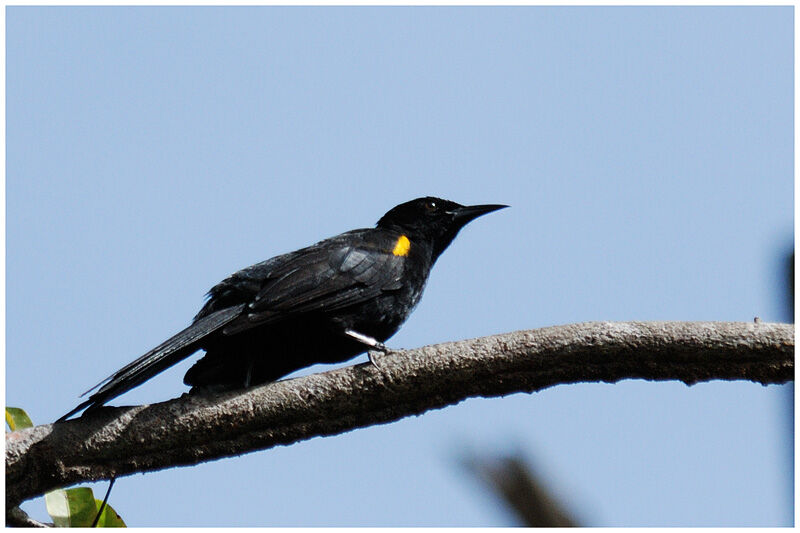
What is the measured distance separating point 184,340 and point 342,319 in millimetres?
1012

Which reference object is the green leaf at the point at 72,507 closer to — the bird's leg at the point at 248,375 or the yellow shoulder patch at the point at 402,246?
the bird's leg at the point at 248,375

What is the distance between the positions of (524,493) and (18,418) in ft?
10.5

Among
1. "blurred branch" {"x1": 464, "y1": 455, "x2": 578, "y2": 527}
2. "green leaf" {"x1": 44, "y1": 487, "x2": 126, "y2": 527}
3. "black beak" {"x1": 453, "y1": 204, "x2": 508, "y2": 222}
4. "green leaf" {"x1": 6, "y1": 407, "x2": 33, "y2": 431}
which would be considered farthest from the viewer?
"black beak" {"x1": 453, "y1": 204, "x2": 508, "y2": 222}

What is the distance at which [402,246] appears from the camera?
19.2ft

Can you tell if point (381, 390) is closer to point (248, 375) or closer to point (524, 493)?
point (248, 375)

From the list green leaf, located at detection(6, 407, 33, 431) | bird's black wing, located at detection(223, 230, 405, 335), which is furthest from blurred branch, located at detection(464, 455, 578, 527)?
bird's black wing, located at detection(223, 230, 405, 335)

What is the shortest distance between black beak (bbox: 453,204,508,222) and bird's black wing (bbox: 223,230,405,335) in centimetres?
97

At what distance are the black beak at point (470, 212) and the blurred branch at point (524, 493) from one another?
17.0 ft

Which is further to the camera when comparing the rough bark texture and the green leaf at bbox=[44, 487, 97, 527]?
the green leaf at bbox=[44, 487, 97, 527]

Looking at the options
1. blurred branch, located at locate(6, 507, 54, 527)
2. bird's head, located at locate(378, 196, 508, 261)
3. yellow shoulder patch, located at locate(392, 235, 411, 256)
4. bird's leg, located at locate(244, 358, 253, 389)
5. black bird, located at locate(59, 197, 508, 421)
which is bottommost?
blurred branch, located at locate(6, 507, 54, 527)

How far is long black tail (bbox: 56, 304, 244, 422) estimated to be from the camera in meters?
3.91

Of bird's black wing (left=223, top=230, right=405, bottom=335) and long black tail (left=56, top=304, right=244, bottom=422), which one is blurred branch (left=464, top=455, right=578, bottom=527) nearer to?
long black tail (left=56, top=304, right=244, bottom=422)

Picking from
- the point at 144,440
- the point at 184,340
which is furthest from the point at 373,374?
the point at 184,340

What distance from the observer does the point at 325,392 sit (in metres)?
3.58
